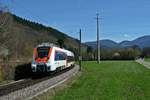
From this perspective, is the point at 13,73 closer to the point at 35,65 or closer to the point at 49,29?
the point at 35,65

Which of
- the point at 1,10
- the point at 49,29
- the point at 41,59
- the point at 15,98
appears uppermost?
the point at 49,29

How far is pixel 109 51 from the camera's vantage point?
519ft

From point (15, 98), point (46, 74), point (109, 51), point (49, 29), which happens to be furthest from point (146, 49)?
point (15, 98)

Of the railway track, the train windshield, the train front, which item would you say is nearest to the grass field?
the railway track

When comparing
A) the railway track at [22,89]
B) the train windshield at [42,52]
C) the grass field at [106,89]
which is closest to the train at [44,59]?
the train windshield at [42,52]

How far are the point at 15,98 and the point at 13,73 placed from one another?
14425 millimetres

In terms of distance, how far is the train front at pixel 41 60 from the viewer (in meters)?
35.5

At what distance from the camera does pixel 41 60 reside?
35.8 meters

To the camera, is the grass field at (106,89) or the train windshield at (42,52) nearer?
the grass field at (106,89)

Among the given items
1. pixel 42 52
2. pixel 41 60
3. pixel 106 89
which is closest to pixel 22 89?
pixel 106 89

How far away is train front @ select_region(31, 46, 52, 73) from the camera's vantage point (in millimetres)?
35500

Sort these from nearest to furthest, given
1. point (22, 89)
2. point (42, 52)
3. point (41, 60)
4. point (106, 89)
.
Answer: point (106, 89), point (22, 89), point (41, 60), point (42, 52)

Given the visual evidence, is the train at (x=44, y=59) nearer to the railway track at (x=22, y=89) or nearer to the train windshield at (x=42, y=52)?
the train windshield at (x=42, y=52)

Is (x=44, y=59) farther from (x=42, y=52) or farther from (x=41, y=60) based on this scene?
(x=42, y=52)
